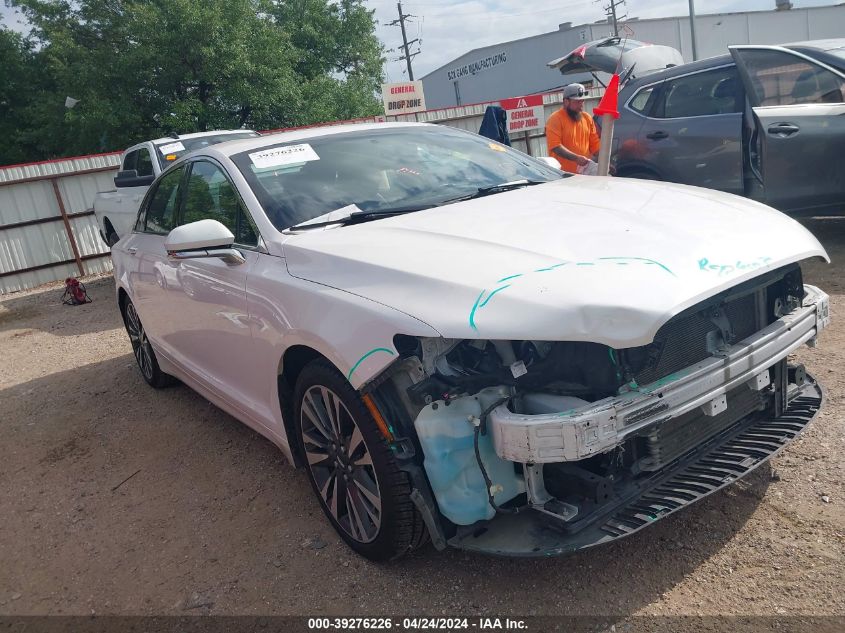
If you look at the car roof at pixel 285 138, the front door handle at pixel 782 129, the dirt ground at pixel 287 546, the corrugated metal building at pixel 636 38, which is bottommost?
the dirt ground at pixel 287 546

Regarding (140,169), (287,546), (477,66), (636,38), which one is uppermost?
(477,66)

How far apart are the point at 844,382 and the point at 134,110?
22.5 m

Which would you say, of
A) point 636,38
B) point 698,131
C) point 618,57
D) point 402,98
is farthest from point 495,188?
point 636,38

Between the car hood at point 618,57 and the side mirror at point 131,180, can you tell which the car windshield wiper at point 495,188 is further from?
the side mirror at point 131,180

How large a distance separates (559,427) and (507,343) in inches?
14.0

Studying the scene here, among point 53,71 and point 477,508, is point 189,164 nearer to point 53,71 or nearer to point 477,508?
point 477,508

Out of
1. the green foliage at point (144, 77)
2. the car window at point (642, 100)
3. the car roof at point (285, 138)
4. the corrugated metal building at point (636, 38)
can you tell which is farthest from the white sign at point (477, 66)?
the car roof at point (285, 138)

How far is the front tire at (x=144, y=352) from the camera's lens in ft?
17.9

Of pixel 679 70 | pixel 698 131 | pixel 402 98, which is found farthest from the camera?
pixel 402 98

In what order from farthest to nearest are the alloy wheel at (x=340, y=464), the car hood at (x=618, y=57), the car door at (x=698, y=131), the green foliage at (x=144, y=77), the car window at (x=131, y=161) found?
the green foliage at (x=144, y=77)
the car window at (x=131, y=161)
the car hood at (x=618, y=57)
the car door at (x=698, y=131)
the alloy wheel at (x=340, y=464)

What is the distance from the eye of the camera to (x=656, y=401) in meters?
2.29

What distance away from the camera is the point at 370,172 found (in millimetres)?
3541

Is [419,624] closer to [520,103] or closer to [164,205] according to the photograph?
[164,205]

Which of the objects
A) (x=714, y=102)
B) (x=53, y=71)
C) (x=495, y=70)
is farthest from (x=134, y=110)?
(x=495, y=70)
